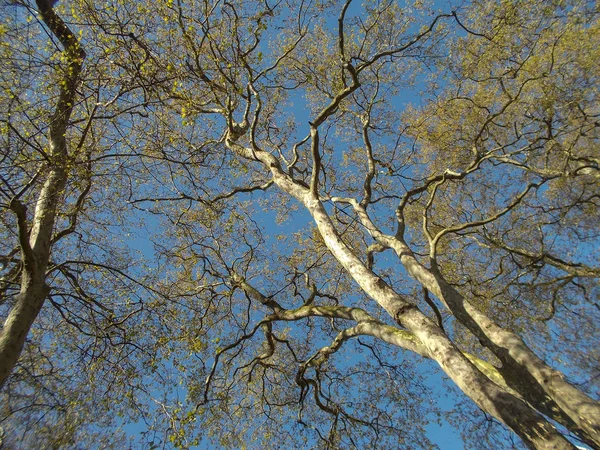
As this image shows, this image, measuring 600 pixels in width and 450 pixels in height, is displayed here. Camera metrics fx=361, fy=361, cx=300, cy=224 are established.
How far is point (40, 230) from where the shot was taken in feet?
19.6

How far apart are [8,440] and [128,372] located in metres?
2.05

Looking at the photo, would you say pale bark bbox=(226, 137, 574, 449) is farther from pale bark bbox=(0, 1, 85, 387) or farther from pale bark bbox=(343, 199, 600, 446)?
pale bark bbox=(0, 1, 85, 387)

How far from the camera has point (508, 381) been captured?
4602mm

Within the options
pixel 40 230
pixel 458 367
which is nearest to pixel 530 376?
pixel 458 367

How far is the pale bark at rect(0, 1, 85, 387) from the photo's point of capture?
4797 mm

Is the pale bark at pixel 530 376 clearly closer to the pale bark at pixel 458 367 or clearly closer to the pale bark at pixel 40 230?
the pale bark at pixel 458 367

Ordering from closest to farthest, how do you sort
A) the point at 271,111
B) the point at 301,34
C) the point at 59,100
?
the point at 59,100 → the point at 301,34 → the point at 271,111

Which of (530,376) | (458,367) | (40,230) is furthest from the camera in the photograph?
(40,230)

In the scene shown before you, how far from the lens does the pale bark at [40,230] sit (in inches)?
189

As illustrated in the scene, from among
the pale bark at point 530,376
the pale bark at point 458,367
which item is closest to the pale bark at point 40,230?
the pale bark at point 458,367

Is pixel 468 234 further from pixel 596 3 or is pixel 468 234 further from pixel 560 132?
pixel 596 3

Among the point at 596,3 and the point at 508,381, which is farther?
the point at 596,3

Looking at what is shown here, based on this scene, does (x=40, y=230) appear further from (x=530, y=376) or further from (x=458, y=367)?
(x=530, y=376)

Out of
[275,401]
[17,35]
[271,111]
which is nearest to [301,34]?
[271,111]
